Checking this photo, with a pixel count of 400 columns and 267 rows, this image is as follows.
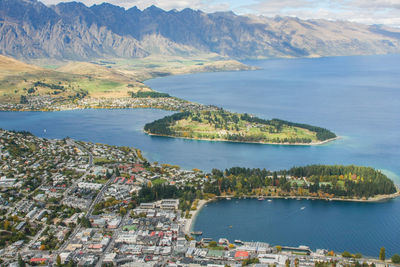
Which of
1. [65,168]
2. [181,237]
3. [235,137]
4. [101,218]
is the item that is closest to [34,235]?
[101,218]

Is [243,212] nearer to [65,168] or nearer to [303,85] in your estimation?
[65,168]

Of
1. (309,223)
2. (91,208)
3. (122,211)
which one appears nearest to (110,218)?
(122,211)

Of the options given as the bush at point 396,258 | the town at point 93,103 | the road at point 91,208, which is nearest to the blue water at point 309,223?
the bush at point 396,258

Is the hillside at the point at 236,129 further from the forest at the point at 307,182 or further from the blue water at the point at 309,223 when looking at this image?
the blue water at the point at 309,223

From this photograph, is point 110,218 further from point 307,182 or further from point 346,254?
point 307,182

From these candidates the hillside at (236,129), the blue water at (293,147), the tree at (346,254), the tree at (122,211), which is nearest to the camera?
the tree at (346,254)

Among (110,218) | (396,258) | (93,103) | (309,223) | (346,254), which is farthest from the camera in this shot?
(93,103)
